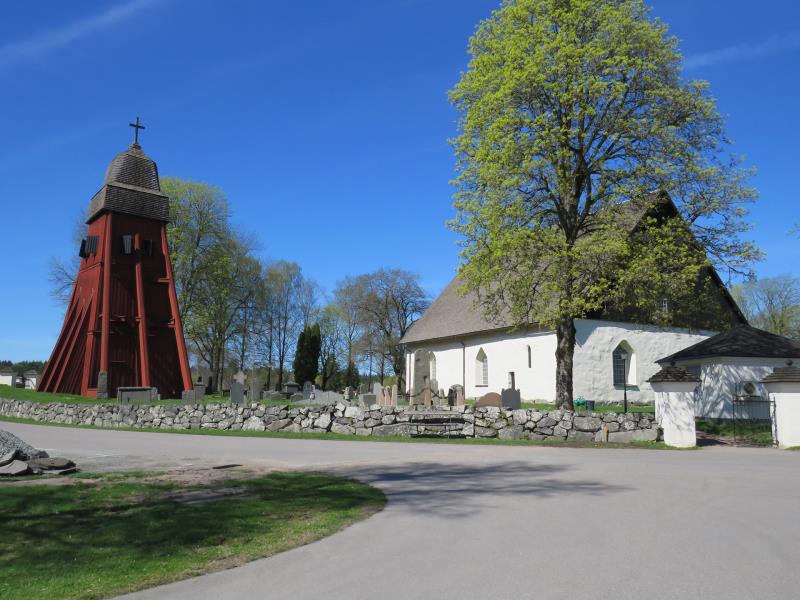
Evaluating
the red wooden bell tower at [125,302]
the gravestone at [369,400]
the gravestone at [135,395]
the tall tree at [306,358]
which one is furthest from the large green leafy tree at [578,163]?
the tall tree at [306,358]

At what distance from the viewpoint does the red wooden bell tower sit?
33.3 m

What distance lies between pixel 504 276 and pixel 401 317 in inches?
1605

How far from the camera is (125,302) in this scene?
34.4 meters

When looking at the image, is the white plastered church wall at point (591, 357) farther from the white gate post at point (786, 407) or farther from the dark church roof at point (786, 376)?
the white gate post at point (786, 407)

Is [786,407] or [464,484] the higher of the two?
[786,407]

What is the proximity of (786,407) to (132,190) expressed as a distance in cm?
3273

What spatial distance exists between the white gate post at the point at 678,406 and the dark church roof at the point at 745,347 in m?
8.03

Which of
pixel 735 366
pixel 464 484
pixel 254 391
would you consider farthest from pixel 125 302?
pixel 735 366

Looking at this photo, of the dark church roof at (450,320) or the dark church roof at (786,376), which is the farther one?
the dark church roof at (450,320)

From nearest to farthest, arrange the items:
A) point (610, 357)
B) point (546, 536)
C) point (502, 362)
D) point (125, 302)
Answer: point (546, 536) < point (610, 357) < point (125, 302) < point (502, 362)

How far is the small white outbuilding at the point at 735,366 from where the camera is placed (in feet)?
78.0


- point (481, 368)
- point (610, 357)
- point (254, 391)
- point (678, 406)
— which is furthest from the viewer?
point (481, 368)

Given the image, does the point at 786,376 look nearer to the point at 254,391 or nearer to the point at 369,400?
the point at 369,400

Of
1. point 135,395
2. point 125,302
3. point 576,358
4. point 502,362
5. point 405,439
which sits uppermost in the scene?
point 125,302
